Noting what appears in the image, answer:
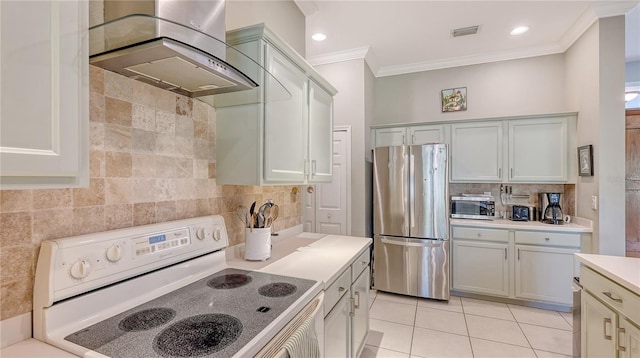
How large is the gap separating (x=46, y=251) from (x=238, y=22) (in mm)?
1486

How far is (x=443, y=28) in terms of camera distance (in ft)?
9.88

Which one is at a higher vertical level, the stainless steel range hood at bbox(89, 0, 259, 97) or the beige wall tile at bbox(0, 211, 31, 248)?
the stainless steel range hood at bbox(89, 0, 259, 97)

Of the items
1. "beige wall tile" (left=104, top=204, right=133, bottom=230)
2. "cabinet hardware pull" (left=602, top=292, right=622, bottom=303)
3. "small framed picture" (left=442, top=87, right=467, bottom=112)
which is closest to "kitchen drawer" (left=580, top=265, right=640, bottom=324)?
"cabinet hardware pull" (left=602, top=292, right=622, bottom=303)

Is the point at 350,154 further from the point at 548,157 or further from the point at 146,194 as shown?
the point at 146,194

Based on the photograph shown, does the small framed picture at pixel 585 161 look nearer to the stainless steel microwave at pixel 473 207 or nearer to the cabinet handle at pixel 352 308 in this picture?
the stainless steel microwave at pixel 473 207

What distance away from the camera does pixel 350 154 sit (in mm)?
3564

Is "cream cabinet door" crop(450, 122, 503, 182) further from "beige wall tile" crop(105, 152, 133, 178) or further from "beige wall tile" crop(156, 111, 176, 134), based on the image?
"beige wall tile" crop(105, 152, 133, 178)

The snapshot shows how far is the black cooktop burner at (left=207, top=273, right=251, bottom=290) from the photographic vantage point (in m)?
1.26

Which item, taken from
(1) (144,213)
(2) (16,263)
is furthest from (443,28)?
(2) (16,263)

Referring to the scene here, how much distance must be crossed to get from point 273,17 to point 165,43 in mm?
1521

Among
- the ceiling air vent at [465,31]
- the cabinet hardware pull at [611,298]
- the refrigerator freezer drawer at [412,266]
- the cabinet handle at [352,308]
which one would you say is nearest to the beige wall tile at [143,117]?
the cabinet handle at [352,308]

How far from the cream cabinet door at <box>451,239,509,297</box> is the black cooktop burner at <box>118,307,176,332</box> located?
10.1 feet

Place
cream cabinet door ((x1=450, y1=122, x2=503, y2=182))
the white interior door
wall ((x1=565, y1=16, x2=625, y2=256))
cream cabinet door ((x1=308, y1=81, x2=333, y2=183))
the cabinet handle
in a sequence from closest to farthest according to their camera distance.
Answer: the cabinet handle
cream cabinet door ((x1=308, y1=81, x2=333, y2=183))
wall ((x1=565, y1=16, x2=625, y2=256))
cream cabinet door ((x1=450, y1=122, x2=503, y2=182))
the white interior door

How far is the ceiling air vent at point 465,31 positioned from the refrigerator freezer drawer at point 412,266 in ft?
7.36
